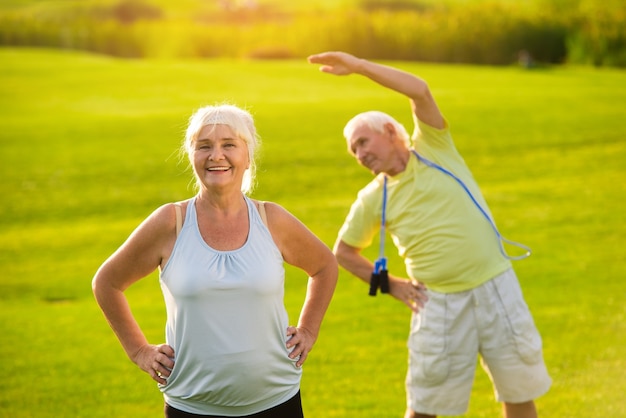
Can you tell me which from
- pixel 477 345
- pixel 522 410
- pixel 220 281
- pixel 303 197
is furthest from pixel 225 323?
pixel 303 197

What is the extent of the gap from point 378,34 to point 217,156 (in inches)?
1519

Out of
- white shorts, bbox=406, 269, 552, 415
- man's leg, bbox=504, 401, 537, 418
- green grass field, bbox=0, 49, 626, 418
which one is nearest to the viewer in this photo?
white shorts, bbox=406, 269, 552, 415

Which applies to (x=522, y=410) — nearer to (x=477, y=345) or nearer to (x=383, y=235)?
(x=477, y=345)

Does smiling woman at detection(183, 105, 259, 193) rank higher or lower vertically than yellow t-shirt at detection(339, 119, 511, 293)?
higher

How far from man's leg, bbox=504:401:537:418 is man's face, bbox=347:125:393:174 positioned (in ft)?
4.51

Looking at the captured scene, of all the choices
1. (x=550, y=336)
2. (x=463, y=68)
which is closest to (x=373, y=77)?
(x=550, y=336)

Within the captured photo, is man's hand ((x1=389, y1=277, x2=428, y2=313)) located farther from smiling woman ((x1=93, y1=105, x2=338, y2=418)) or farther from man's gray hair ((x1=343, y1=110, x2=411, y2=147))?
smiling woman ((x1=93, y1=105, x2=338, y2=418))

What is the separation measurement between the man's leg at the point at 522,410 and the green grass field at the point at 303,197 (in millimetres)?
1384

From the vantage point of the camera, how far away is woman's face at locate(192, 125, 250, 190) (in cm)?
344

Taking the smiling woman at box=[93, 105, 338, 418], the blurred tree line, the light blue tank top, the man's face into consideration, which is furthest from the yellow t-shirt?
the blurred tree line

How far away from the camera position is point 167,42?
47688 millimetres

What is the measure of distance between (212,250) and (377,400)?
355 centimetres

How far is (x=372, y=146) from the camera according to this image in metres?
4.71

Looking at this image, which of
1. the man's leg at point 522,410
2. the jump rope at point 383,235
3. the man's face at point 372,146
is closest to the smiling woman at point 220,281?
the man's face at point 372,146
